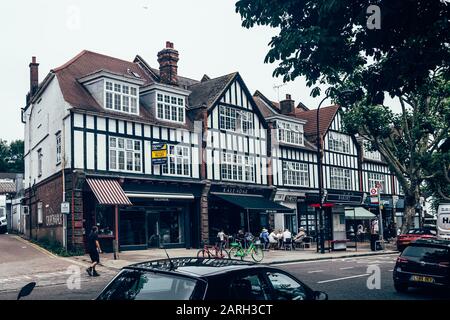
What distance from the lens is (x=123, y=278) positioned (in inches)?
215

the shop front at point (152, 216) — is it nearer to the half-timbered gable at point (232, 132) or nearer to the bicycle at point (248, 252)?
the half-timbered gable at point (232, 132)

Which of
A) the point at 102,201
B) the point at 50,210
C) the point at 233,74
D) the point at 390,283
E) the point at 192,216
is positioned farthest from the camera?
the point at 233,74

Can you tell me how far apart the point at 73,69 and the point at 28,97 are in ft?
26.8

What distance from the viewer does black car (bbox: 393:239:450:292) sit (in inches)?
469

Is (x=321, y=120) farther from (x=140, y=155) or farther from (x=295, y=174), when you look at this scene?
(x=140, y=155)

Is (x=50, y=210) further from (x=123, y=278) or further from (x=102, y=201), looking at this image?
(x=123, y=278)

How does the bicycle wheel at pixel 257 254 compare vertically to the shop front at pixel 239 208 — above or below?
below

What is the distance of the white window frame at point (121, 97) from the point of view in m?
26.4

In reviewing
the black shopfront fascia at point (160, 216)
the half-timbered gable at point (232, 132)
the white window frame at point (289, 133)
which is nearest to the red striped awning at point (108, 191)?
the black shopfront fascia at point (160, 216)

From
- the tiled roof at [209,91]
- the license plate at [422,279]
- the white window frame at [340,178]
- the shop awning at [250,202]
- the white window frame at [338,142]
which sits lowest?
the license plate at [422,279]

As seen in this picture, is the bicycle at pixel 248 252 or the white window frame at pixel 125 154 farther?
the white window frame at pixel 125 154

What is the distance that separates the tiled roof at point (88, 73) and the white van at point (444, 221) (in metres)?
14.6
